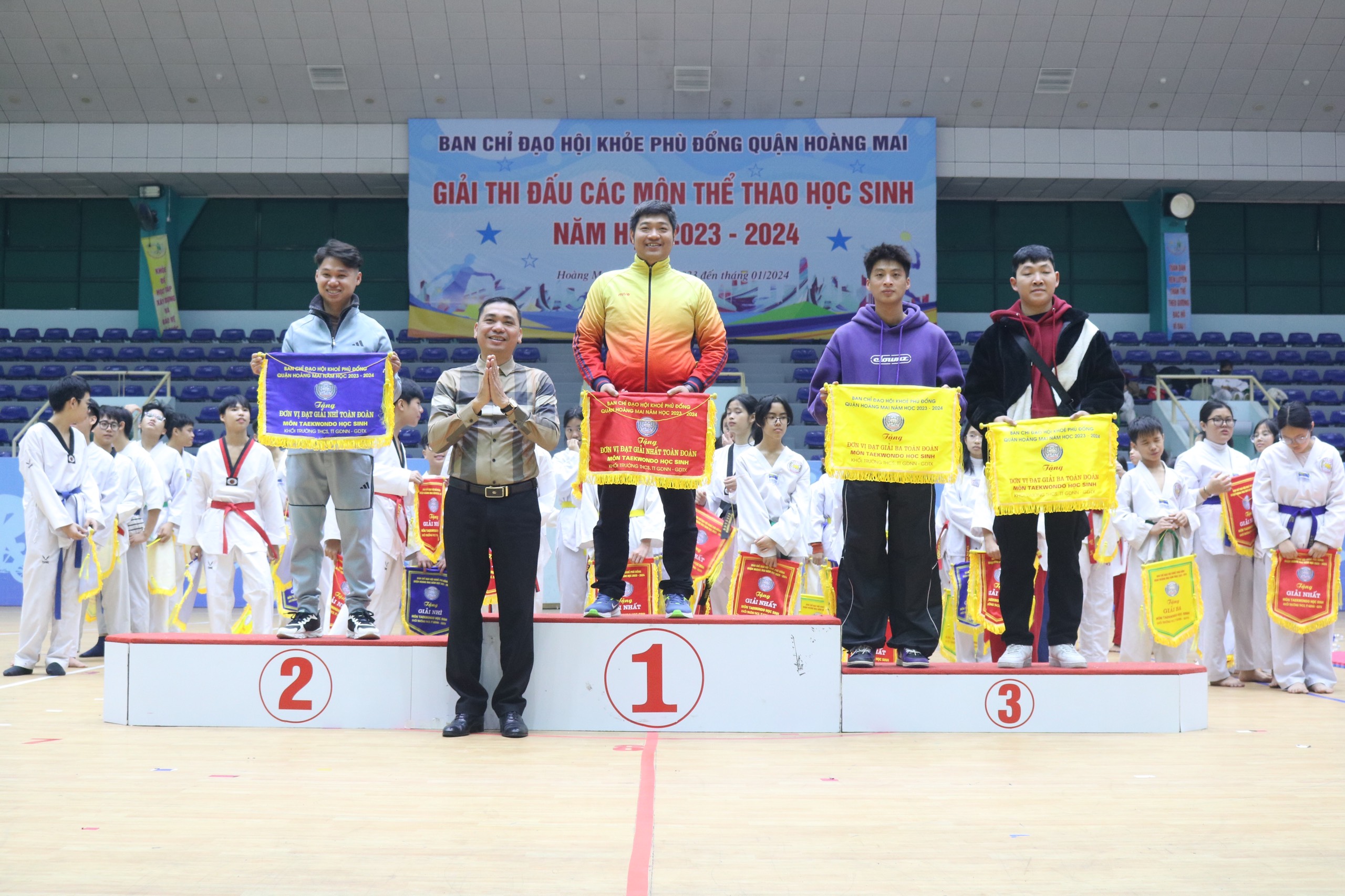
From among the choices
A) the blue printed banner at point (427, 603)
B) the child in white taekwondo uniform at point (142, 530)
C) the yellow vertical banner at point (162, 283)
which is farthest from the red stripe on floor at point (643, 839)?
the yellow vertical banner at point (162, 283)

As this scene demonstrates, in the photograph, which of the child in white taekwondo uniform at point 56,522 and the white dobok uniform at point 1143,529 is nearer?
the child in white taekwondo uniform at point 56,522

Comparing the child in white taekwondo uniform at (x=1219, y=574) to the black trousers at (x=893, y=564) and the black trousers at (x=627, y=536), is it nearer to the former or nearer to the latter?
the black trousers at (x=893, y=564)

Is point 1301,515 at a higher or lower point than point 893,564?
higher

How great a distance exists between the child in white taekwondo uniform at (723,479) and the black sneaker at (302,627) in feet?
10.6

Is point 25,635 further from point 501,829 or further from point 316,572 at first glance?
point 501,829

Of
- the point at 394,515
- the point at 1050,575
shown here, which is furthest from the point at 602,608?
the point at 394,515

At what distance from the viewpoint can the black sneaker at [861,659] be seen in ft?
15.3

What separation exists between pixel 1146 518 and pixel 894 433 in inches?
124

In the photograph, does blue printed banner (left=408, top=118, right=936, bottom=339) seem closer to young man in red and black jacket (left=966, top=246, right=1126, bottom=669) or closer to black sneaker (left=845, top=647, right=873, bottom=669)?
young man in red and black jacket (left=966, top=246, right=1126, bottom=669)

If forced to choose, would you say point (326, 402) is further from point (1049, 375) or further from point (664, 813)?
point (1049, 375)

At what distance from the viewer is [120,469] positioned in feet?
24.6

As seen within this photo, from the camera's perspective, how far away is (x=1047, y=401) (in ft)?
15.5

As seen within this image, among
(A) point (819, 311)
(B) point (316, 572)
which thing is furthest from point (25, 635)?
(A) point (819, 311)

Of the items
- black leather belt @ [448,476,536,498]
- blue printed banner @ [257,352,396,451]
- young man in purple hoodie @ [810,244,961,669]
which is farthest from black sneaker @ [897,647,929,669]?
blue printed banner @ [257,352,396,451]
